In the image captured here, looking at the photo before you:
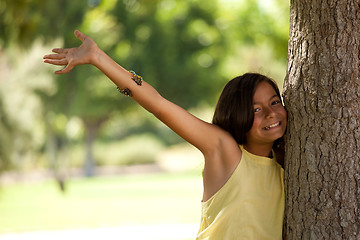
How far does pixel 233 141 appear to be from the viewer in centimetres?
238

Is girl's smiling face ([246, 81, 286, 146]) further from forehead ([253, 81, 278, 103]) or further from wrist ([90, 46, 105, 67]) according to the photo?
wrist ([90, 46, 105, 67])

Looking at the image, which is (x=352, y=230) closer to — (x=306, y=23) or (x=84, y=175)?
(x=306, y=23)

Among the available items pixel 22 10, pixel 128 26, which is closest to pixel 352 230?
pixel 22 10

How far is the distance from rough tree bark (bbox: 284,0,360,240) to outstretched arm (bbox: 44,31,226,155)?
461 millimetres

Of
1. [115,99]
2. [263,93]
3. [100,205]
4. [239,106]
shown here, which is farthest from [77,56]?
[115,99]

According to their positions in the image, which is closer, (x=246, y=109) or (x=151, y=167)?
(x=246, y=109)

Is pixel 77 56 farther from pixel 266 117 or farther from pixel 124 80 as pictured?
pixel 266 117

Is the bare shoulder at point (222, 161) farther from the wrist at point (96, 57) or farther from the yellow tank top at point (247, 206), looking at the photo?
the wrist at point (96, 57)

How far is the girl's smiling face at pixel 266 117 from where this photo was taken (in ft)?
7.70

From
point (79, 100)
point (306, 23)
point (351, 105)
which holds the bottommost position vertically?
point (351, 105)

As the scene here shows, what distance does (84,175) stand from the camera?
2791cm

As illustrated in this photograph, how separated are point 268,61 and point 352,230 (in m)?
25.4

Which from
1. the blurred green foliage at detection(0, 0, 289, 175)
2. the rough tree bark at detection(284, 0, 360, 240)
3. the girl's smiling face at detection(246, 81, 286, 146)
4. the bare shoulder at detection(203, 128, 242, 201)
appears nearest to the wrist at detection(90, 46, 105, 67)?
the bare shoulder at detection(203, 128, 242, 201)

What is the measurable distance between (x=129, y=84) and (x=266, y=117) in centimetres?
64
